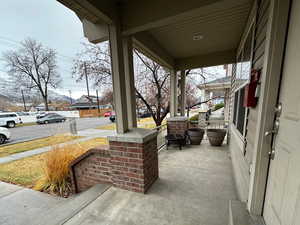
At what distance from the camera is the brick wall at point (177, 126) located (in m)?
4.06

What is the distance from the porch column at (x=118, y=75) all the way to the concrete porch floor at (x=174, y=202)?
3.23ft

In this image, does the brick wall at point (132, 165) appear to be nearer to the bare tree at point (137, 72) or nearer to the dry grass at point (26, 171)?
the dry grass at point (26, 171)

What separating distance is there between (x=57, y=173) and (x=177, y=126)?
334cm

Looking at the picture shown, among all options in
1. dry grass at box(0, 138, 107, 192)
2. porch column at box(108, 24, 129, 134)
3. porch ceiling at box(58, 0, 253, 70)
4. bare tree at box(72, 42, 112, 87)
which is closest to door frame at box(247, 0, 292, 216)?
porch ceiling at box(58, 0, 253, 70)

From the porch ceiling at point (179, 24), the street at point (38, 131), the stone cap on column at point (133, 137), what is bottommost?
the street at point (38, 131)

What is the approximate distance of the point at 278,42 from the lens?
923 mm

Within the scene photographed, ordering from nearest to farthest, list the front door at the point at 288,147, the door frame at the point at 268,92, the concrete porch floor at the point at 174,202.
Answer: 1. the front door at the point at 288,147
2. the door frame at the point at 268,92
3. the concrete porch floor at the point at 174,202

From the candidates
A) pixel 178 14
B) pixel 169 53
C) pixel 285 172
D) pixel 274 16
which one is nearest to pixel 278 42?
pixel 274 16

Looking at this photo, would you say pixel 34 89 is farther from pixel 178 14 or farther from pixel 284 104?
pixel 284 104

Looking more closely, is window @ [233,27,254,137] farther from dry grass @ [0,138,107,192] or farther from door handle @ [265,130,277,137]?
dry grass @ [0,138,107,192]

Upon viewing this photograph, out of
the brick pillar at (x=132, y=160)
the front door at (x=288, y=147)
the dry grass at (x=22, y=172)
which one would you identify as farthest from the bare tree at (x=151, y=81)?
the front door at (x=288, y=147)

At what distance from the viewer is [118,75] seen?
1.80 m

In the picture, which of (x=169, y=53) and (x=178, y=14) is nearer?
(x=178, y=14)

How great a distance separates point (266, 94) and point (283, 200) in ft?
2.40
